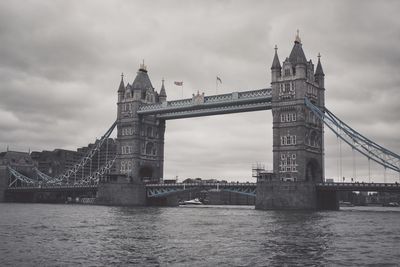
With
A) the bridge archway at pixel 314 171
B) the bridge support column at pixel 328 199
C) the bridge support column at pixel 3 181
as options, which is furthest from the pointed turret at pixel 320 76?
the bridge support column at pixel 3 181

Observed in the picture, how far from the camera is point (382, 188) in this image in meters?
99.1

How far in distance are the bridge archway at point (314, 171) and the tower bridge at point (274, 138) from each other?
23 centimetres

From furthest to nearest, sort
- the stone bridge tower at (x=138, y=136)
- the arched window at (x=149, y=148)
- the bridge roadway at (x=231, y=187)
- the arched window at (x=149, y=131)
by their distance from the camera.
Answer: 1. the arched window at (x=149, y=131)
2. the arched window at (x=149, y=148)
3. the stone bridge tower at (x=138, y=136)
4. the bridge roadway at (x=231, y=187)

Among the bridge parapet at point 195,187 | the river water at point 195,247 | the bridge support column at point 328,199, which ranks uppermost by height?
the bridge parapet at point 195,187

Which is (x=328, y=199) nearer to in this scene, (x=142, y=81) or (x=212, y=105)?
Result: (x=212, y=105)

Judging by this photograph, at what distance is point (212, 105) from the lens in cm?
12950

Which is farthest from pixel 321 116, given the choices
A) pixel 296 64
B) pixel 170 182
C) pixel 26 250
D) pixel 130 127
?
pixel 26 250

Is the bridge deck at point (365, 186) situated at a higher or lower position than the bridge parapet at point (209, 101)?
lower

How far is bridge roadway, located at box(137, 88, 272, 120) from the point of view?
122438 millimetres

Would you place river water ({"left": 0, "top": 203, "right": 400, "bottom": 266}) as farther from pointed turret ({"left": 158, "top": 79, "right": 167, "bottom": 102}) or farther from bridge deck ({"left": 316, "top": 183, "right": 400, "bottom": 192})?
pointed turret ({"left": 158, "top": 79, "right": 167, "bottom": 102})

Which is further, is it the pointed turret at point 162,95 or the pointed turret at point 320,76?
the pointed turret at point 162,95

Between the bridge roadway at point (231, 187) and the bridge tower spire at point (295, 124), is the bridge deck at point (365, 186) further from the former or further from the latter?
the bridge tower spire at point (295, 124)

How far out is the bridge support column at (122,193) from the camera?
138 m

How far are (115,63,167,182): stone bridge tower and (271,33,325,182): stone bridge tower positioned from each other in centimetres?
4435
